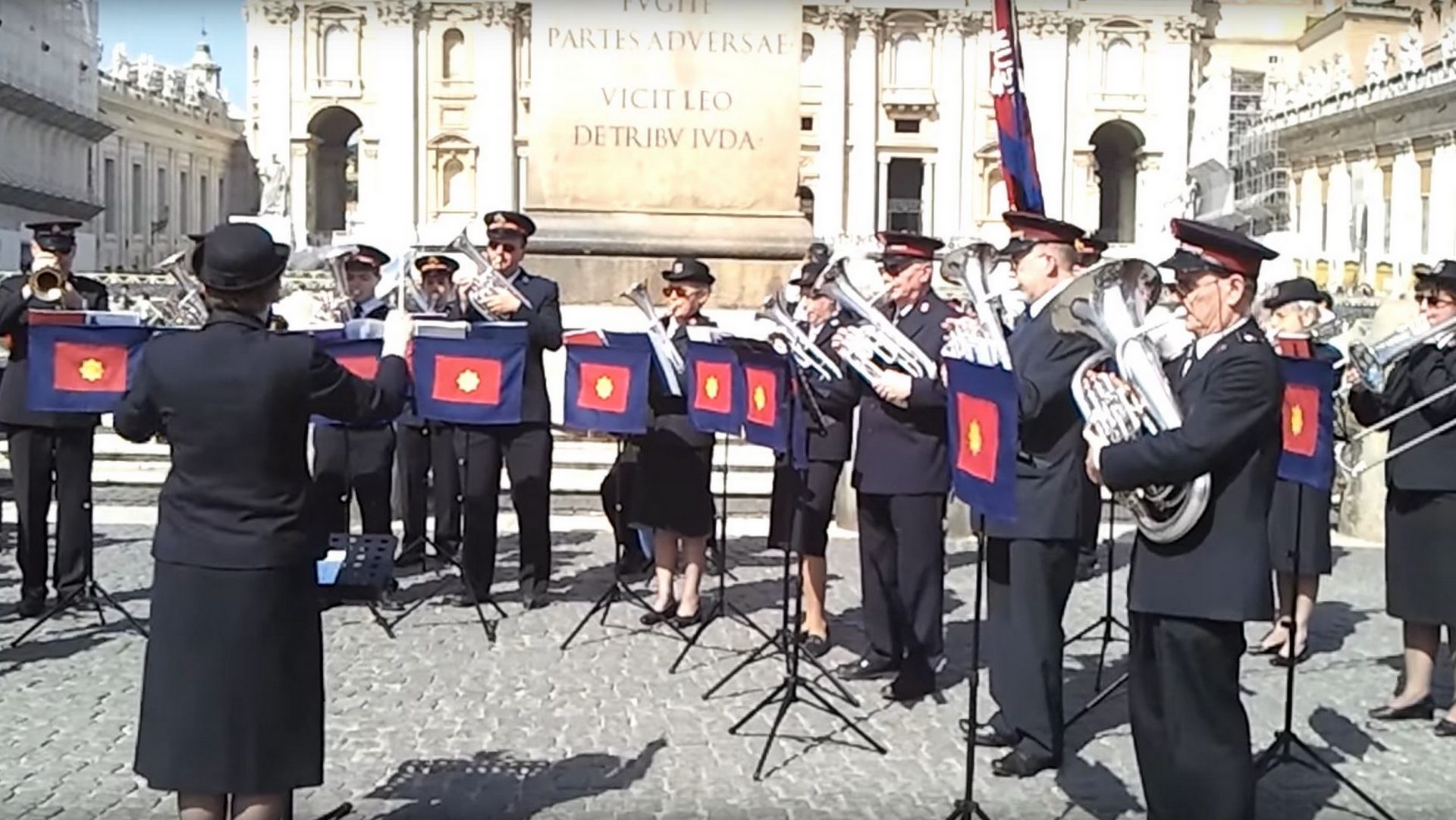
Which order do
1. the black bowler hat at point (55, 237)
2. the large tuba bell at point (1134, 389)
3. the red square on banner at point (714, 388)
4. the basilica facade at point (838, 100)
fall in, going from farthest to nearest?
the basilica facade at point (838, 100) < the black bowler hat at point (55, 237) < the red square on banner at point (714, 388) < the large tuba bell at point (1134, 389)

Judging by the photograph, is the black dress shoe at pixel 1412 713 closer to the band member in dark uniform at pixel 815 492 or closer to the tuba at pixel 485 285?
the band member in dark uniform at pixel 815 492

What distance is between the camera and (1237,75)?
78.4 m

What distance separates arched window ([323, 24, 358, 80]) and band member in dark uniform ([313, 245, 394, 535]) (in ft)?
224

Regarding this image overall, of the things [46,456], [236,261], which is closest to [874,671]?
[236,261]

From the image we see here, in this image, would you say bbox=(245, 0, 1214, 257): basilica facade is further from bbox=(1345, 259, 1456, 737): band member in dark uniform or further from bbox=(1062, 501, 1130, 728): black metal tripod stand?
bbox=(1345, 259, 1456, 737): band member in dark uniform

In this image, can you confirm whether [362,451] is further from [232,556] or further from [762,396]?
[232,556]

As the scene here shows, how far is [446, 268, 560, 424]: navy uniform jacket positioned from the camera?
914cm

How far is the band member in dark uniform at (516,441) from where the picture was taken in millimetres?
9188

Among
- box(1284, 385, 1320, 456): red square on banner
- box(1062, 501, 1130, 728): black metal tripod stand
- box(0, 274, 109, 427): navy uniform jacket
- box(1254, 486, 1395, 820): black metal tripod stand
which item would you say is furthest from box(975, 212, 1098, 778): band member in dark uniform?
box(0, 274, 109, 427): navy uniform jacket

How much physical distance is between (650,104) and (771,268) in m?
1.58

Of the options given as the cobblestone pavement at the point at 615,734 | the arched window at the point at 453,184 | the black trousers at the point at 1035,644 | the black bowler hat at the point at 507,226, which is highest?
the arched window at the point at 453,184

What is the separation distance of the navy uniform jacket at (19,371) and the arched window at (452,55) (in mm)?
69284

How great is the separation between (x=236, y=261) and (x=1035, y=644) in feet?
10.9

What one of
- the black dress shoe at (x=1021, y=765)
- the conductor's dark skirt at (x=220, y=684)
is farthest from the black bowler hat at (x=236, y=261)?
the black dress shoe at (x=1021, y=765)
